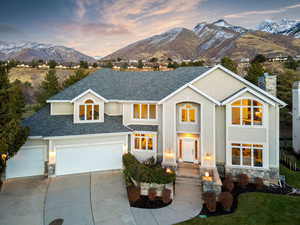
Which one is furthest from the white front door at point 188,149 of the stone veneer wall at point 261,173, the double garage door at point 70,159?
the double garage door at point 70,159

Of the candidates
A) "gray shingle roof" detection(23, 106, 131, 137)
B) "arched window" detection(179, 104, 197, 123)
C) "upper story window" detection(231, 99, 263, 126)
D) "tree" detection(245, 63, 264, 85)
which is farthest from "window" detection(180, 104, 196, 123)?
"tree" detection(245, 63, 264, 85)

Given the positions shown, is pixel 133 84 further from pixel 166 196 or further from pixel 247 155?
pixel 247 155

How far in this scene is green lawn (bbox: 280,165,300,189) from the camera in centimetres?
1269

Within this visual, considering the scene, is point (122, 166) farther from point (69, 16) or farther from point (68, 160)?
point (69, 16)

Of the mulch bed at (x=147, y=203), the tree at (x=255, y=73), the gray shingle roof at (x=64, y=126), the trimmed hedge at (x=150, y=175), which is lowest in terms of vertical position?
the mulch bed at (x=147, y=203)

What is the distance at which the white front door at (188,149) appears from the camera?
13859 mm

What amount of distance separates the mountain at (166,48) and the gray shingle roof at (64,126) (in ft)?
421

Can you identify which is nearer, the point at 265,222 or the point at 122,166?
the point at 265,222

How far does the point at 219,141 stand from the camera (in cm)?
1295

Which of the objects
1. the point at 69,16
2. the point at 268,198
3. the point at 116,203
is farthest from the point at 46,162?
the point at 69,16

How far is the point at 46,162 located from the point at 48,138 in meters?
2.17

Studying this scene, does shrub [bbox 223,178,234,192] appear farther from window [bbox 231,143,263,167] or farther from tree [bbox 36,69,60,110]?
tree [bbox 36,69,60,110]

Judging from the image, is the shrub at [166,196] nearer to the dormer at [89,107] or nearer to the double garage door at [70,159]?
the double garage door at [70,159]

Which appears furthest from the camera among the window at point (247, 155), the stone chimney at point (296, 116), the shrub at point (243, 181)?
the stone chimney at point (296, 116)
